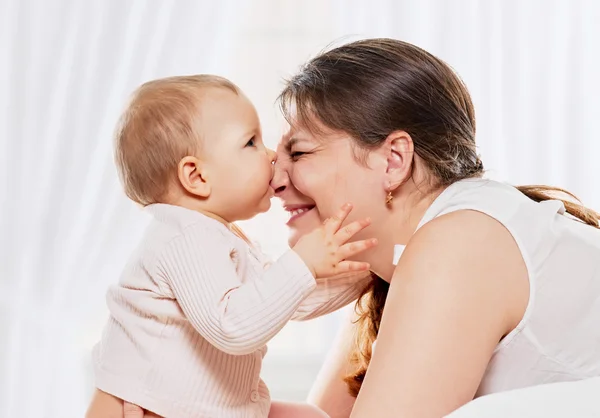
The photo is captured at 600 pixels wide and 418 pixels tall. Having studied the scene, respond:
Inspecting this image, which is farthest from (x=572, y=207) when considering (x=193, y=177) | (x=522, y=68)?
(x=522, y=68)

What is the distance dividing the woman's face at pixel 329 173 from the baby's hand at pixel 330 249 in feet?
0.52

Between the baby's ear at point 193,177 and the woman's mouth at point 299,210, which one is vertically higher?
the baby's ear at point 193,177

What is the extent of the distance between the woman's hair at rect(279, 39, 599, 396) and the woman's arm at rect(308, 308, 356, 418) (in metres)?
0.60

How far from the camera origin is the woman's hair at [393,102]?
170cm

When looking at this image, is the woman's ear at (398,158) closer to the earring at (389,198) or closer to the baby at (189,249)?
the earring at (389,198)

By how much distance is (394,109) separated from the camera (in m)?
1.70

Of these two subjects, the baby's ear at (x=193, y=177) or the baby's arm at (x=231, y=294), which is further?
the baby's ear at (x=193, y=177)

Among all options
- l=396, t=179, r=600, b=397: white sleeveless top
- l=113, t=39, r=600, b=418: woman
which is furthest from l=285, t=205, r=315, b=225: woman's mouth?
l=396, t=179, r=600, b=397: white sleeveless top

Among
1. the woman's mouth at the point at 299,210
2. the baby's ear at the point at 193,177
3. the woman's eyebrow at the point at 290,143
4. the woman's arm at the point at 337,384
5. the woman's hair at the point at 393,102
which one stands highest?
the woman's hair at the point at 393,102

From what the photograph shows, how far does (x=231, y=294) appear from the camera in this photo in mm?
1556

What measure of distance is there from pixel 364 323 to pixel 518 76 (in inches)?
71.6

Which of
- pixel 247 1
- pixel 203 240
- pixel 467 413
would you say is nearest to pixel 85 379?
pixel 247 1

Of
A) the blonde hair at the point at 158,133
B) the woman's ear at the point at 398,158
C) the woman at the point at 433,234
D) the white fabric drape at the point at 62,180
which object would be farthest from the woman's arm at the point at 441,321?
the white fabric drape at the point at 62,180

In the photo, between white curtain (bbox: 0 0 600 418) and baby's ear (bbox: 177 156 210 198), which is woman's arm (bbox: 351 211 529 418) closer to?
baby's ear (bbox: 177 156 210 198)
